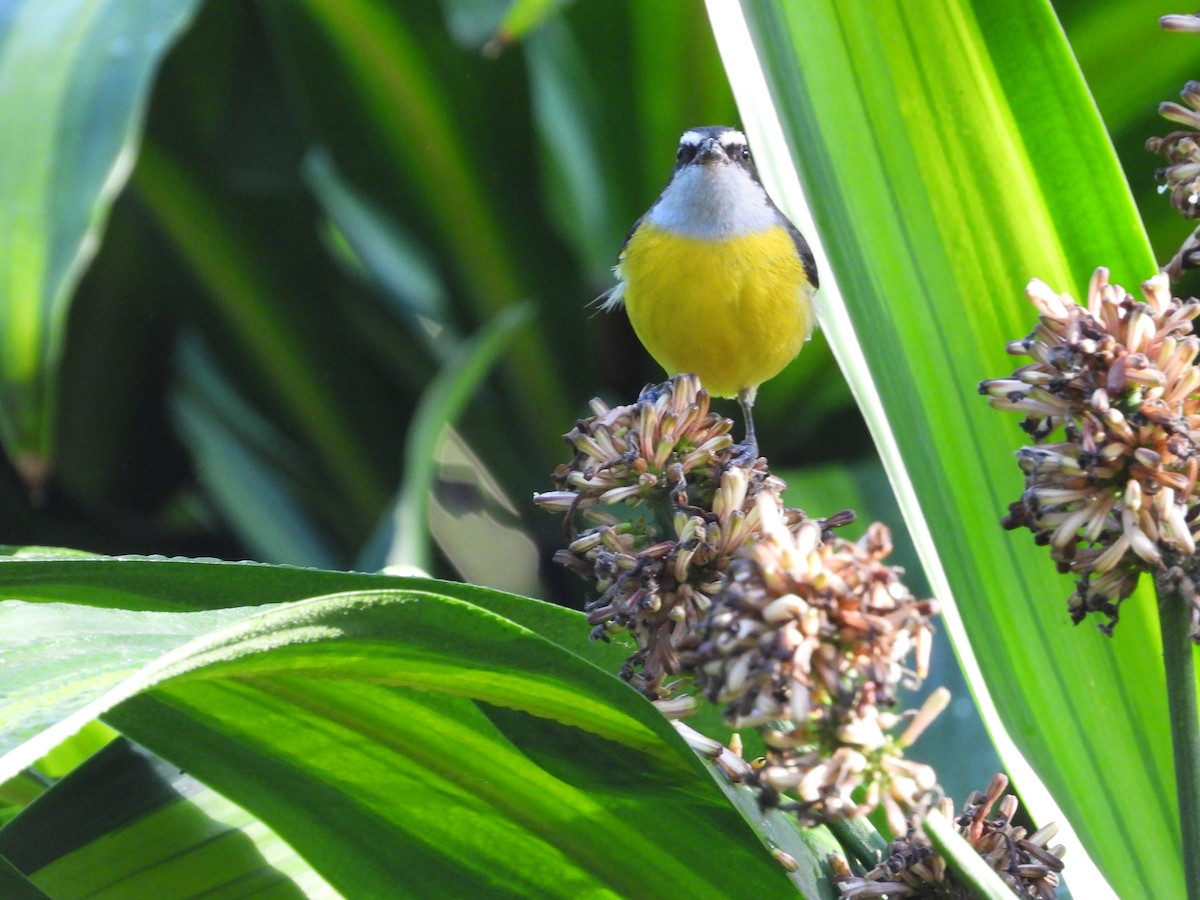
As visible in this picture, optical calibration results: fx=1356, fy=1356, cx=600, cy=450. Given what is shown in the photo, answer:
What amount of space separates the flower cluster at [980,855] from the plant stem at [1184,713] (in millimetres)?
Result: 56

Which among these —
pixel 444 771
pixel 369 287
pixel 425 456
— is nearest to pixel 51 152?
pixel 425 456

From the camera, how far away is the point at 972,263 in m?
0.75

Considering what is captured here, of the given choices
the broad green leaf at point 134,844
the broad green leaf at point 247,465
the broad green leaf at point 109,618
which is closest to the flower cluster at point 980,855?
the broad green leaf at point 109,618

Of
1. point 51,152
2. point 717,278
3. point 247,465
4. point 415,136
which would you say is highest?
point 51,152

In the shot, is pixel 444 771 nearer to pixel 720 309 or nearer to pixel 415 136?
pixel 720 309

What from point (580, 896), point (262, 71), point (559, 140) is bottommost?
point (580, 896)

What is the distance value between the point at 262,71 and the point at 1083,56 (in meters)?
1.28

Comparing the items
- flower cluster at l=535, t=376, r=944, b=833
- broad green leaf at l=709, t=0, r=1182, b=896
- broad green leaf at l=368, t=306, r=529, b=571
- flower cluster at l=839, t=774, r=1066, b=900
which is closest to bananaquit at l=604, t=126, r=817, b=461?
broad green leaf at l=368, t=306, r=529, b=571

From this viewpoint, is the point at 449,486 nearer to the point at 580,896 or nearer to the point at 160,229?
the point at 160,229

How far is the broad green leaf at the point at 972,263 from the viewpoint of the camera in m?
0.65

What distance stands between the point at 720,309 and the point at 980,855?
916 mm

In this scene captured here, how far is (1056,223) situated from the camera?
74cm

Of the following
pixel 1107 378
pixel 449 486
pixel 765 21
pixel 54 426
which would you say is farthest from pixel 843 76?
pixel 54 426

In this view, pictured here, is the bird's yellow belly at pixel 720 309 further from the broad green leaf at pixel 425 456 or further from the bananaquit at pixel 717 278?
the broad green leaf at pixel 425 456
